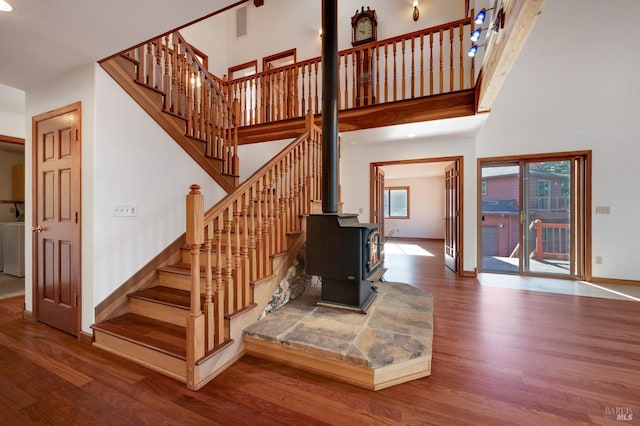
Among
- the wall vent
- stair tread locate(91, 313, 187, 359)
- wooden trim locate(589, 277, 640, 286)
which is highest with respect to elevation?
the wall vent

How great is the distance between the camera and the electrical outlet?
2326mm

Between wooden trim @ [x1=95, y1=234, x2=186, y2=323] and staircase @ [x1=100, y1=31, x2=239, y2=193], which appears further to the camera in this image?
staircase @ [x1=100, y1=31, x2=239, y2=193]

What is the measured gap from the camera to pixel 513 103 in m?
4.04

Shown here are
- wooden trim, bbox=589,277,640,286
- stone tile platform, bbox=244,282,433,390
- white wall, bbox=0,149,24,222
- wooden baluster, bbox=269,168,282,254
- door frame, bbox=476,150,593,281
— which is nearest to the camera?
stone tile platform, bbox=244,282,433,390

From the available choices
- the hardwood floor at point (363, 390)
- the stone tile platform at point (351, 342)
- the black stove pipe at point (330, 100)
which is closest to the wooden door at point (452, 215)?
the hardwood floor at point (363, 390)

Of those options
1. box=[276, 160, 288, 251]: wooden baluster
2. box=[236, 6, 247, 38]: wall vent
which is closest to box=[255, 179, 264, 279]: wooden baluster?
box=[276, 160, 288, 251]: wooden baluster

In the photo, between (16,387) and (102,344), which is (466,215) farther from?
(16,387)

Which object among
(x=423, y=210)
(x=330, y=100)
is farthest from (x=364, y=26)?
(x=423, y=210)

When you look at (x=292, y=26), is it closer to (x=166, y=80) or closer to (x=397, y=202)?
(x=166, y=80)

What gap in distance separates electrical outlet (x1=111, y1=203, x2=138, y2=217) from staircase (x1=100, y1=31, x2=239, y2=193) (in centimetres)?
92

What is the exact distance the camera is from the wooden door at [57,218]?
90.4 inches

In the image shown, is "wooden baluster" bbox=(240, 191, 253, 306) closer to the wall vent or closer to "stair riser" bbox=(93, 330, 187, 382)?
"stair riser" bbox=(93, 330, 187, 382)

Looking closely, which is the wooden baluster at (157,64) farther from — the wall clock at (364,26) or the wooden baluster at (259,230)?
the wall clock at (364,26)

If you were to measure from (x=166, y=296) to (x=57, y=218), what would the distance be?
1305mm
